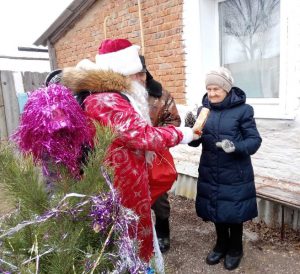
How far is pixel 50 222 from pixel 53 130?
1.26ft

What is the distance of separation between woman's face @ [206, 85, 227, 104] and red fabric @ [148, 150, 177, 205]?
575 millimetres

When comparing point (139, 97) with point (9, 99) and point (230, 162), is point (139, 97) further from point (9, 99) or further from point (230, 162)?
point (9, 99)

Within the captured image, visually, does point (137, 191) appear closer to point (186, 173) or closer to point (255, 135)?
point (255, 135)

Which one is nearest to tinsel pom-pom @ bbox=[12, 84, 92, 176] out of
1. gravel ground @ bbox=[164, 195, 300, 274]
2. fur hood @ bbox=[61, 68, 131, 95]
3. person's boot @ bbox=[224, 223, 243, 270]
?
fur hood @ bbox=[61, 68, 131, 95]

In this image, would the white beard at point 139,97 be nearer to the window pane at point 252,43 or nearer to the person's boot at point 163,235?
the person's boot at point 163,235

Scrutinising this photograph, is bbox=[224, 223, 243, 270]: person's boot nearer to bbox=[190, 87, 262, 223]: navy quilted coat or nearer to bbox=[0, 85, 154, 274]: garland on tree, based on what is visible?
bbox=[190, 87, 262, 223]: navy quilted coat

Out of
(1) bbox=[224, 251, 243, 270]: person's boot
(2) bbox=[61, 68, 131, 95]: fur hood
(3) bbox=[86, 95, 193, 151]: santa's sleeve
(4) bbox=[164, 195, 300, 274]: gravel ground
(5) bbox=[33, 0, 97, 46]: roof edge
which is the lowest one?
(4) bbox=[164, 195, 300, 274]: gravel ground

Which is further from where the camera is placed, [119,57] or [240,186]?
[240,186]

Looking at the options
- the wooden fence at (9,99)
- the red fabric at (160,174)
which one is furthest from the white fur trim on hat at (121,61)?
the wooden fence at (9,99)

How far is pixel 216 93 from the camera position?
8.34 feet

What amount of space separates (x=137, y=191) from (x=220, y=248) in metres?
1.25

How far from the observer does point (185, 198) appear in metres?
4.53

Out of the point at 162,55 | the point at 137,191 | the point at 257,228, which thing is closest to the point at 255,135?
the point at 137,191

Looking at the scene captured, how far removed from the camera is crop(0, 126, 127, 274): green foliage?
1040 mm
